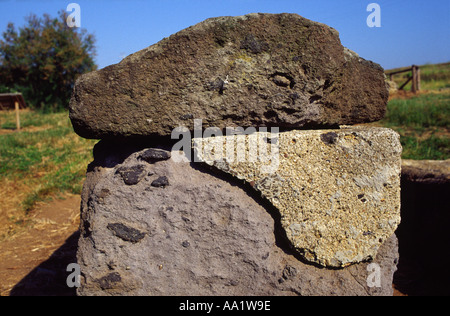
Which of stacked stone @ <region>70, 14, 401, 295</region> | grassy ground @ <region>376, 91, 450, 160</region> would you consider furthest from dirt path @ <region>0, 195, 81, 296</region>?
grassy ground @ <region>376, 91, 450, 160</region>

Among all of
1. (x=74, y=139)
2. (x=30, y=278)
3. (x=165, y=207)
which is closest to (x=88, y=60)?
(x=74, y=139)

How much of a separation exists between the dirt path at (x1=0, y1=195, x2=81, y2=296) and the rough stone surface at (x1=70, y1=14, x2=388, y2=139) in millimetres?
1460

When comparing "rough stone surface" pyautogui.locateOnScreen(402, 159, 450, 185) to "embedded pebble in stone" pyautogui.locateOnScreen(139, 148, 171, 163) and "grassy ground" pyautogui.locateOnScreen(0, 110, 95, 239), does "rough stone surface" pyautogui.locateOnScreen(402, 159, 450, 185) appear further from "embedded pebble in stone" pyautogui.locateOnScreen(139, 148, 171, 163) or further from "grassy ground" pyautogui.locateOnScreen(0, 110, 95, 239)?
"grassy ground" pyautogui.locateOnScreen(0, 110, 95, 239)

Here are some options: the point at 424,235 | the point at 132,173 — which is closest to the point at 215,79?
the point at 132,173

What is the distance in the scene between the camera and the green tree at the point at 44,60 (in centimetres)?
1611

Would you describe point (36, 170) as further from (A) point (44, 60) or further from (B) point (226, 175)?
(A) point (44, 60)

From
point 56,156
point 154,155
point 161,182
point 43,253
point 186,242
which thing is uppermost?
point 154,155

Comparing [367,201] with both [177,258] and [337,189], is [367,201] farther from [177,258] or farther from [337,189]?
[177,258]

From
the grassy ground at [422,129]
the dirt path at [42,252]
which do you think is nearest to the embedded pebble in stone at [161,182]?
the dirt path at [42,252]

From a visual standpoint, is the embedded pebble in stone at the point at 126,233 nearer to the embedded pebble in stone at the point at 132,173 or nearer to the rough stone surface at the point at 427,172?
A: the embedded pebble in stone at the point at 132,173

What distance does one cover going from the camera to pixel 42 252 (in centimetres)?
309

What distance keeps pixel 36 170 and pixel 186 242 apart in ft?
13.6

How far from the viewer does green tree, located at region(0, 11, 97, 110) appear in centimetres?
1611
